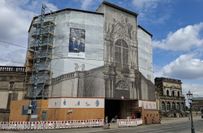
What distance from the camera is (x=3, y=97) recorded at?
119ft

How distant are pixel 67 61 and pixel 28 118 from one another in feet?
35.2

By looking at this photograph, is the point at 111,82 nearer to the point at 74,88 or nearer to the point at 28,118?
the point at 74,88

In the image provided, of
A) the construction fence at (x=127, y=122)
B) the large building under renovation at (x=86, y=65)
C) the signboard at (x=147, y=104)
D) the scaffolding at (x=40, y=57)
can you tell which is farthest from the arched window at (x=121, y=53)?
the scaffolding at (x=40, y=57)

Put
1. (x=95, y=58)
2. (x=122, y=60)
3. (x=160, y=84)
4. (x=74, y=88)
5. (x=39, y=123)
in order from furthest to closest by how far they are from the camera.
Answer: (x=160, y=84) → (x=122, y=60) → (x=95, y=58) → (x=74, y=88) → (x=39, y=123)

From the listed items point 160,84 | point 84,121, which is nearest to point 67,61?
point 84,121

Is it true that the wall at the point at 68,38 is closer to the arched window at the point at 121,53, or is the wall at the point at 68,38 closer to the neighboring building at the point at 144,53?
the arched window at the point at 121,53

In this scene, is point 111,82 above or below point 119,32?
below

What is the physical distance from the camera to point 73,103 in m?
34.2

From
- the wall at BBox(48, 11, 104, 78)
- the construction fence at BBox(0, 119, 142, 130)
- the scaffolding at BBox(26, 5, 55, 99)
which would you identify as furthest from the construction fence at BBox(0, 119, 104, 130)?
the wall at BBox(48, 11, 104, 78)

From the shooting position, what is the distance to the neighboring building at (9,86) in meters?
36.3

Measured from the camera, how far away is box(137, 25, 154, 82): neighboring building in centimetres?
4466

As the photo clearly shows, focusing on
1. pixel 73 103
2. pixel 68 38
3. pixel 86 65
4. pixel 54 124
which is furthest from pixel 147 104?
pixel 54 124

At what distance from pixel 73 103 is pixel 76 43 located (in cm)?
1022

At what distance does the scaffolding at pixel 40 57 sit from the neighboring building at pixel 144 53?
18.0 meters
